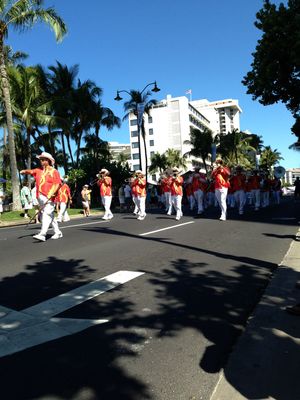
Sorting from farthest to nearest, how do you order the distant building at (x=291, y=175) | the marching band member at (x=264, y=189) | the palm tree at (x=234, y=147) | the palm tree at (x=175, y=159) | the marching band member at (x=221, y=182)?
the distant building at (x=291, y=175), the palm tree at (x=175, y=159), the palm tree at (x=234, y=147), the marching band member at (x=264, y=189), the marching band member at (x=221, y=182)

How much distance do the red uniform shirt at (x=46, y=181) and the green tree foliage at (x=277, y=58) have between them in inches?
444

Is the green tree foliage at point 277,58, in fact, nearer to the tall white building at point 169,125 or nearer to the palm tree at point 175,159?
the palm tree at point 175,159

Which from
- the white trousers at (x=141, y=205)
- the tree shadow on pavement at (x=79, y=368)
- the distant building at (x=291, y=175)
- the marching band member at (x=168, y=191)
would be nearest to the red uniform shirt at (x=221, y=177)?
the white trousers at (x=141, y=205)

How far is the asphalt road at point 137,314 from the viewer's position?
3230mm

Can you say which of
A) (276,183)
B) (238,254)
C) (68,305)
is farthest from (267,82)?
(68,305)

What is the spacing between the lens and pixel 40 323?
4.41 meters

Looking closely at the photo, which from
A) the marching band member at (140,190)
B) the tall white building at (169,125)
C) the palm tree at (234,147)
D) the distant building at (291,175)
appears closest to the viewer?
the marching band member at (140,190)

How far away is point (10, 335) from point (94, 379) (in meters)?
1.23

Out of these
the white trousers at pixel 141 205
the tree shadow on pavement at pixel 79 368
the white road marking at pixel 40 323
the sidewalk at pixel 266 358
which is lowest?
the sidewalk at pixel 266 358

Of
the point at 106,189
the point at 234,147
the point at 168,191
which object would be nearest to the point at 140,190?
the point at 106,189

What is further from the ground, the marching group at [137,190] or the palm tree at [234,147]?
the palm tree at [234,147]

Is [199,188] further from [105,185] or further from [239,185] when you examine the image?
[105,185]

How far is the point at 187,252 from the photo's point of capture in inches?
335

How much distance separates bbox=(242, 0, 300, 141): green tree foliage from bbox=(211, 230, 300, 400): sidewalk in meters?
15.0
